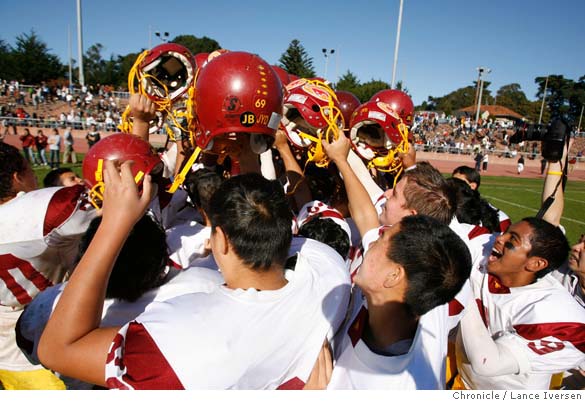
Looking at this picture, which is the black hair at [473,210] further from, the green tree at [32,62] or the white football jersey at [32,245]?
the green tree at [32,62]

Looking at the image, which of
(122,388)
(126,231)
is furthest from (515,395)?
(126,231)

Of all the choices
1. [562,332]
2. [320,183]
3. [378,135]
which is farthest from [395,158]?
[562,332]

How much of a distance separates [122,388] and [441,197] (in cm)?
220

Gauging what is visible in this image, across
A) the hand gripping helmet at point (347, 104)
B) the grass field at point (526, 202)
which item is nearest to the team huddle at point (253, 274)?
the hand gripping helmet at point (347, 104)

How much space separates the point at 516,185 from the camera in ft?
Answer: 68.2

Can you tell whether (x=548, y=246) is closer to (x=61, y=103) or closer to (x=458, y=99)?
(x=61, y=103)

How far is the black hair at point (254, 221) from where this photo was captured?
61.2 inches

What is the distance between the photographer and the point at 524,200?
16.0m

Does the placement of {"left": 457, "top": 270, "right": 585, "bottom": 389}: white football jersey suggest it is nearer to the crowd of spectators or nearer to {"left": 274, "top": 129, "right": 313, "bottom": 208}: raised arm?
{"left": 274, "top": 129, "right": 313, "bottom": 208}: raised arm

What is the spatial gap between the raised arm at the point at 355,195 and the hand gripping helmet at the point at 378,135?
2.64 ft

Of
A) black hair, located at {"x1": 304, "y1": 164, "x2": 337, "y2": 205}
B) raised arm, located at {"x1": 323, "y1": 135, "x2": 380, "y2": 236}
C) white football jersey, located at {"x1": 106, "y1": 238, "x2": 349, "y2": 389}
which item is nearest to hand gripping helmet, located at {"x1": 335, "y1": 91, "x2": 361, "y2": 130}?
black hair, located at {"x1": 304, "y1": 164, "x2": 337, "y2": 205}

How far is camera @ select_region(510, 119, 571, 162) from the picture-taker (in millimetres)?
3174

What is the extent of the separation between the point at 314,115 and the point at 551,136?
207 cm

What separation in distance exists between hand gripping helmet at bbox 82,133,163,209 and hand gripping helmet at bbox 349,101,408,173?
2.05 meters
